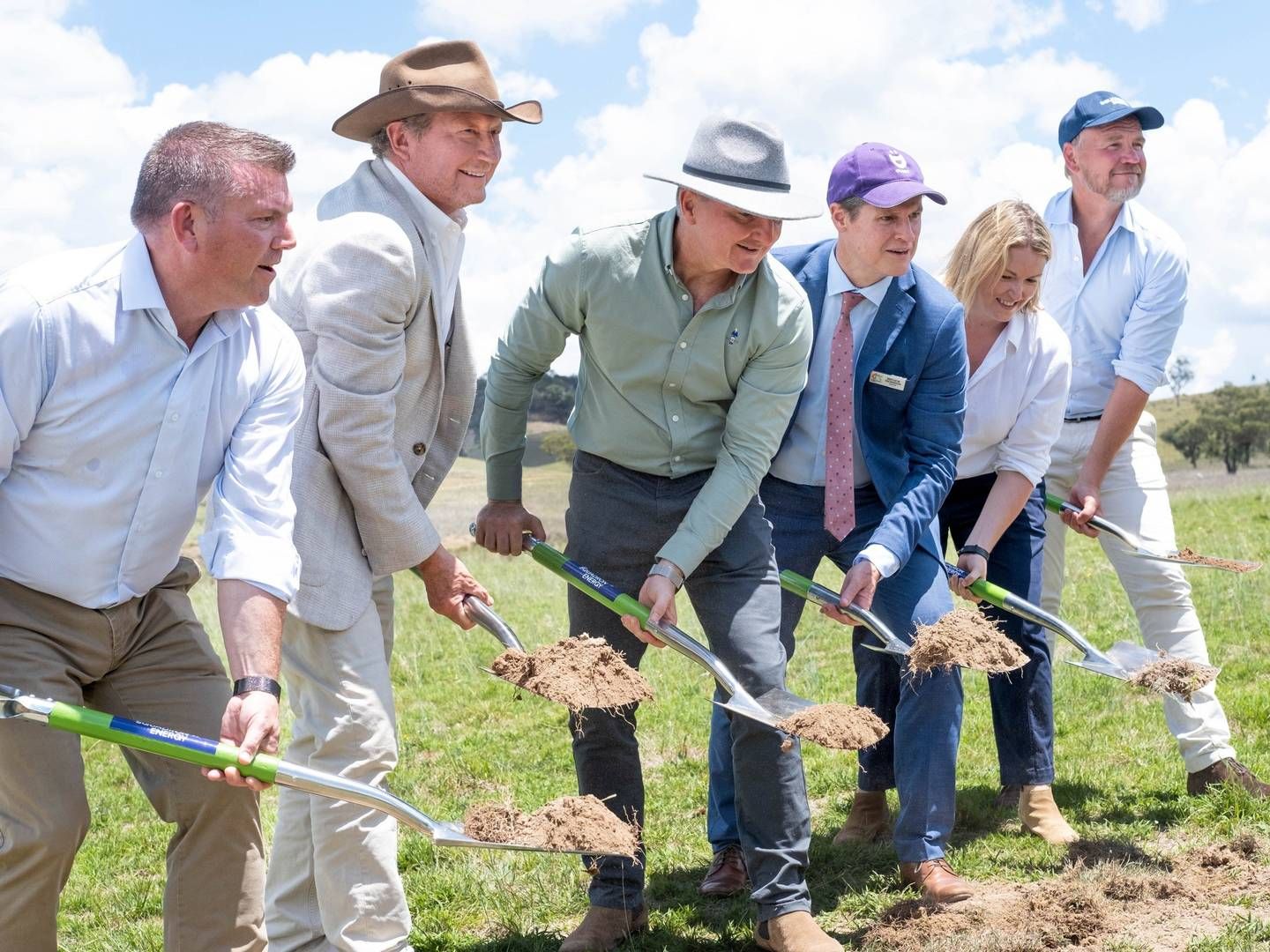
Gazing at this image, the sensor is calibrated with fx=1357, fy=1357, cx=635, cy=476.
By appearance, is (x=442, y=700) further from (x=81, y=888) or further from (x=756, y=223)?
(x=756, y=223)

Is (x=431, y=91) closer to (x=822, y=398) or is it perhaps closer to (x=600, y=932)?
(x=822, y=398)

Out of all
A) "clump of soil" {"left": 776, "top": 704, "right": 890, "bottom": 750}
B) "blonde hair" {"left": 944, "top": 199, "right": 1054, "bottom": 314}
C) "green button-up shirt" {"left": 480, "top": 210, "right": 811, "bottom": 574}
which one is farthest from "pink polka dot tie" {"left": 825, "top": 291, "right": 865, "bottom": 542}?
"clump of soil" {"left": 776, "top": 704, "right": 890, "bottom": 750}

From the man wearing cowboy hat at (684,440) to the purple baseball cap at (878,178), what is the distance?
1.57 ft

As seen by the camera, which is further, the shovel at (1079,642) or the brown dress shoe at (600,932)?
the shovel at (1079,642)

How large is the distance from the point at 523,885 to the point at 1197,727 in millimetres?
2949

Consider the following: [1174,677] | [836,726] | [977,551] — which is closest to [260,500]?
[836,726]

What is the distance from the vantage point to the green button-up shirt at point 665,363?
4.39 m

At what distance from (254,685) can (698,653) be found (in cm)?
147

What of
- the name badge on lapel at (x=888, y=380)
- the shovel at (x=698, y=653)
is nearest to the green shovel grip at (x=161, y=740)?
the shovel at (x=698, y=653)

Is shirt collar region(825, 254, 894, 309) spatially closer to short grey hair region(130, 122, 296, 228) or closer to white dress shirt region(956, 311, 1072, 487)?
white dress shirt region(956, 311, 1072, 487)

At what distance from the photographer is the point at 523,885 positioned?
16.6ft

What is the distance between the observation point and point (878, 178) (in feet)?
15.8

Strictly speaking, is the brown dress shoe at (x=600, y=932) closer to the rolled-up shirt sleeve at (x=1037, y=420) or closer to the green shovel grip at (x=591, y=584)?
the green shovel grip at (x=591, y=584)

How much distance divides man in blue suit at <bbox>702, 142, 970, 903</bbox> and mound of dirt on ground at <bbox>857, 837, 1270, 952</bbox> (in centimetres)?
19
